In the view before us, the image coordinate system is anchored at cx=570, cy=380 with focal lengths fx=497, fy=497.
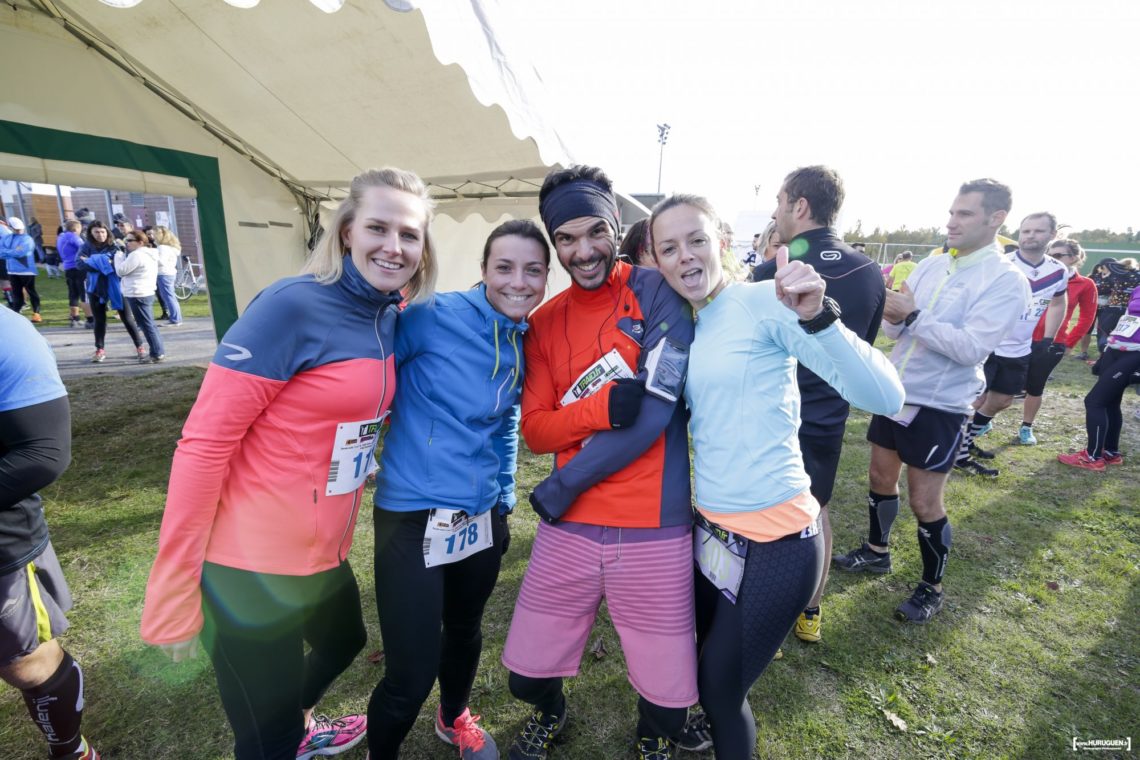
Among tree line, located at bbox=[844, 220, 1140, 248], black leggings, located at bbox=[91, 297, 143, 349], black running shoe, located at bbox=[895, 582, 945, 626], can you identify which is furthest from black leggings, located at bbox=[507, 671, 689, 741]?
tree line, located at bbox=[844, 220, 1140, 248]

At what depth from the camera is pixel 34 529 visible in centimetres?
161

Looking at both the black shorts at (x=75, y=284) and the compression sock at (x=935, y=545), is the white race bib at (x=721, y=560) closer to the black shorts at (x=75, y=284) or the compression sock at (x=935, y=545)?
the compression sock at (x=935, y=545)

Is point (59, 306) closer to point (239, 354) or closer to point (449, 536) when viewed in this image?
point (239, 354)

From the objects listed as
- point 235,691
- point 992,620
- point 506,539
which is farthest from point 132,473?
point 992,620

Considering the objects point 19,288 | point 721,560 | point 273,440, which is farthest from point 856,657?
point 19,288

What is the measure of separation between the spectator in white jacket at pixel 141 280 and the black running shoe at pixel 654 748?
29.5ft

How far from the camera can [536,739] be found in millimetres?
2039

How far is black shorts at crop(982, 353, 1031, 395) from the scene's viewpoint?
200 inches

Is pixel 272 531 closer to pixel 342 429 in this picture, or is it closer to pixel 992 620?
pixel 342 429

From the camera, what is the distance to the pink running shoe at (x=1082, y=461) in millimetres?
5211

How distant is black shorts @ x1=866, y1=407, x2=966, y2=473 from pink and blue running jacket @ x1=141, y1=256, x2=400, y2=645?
2.77 meters

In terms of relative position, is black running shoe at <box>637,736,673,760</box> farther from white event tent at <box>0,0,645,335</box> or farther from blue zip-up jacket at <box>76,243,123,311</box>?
blue zip-up jacket at <box>76,243,123,311</box>

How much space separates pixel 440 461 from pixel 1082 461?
6.97 m

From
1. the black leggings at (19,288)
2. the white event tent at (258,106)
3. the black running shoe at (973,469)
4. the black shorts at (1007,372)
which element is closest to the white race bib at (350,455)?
the white event tent at (258,106)
